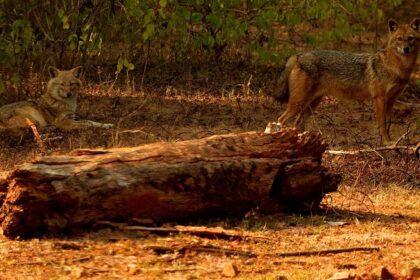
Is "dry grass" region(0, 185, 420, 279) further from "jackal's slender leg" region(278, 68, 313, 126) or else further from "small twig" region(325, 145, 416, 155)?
"jackal's slender leg" region(278, 68, 313, 126)

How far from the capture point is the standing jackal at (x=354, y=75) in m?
12.2

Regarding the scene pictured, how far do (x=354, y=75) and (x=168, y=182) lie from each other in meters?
6.45

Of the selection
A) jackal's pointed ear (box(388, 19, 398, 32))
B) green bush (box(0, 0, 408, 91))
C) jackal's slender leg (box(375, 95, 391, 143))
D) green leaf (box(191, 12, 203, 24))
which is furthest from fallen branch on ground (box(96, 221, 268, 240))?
green leaf (box(191, 12, 203, 24))

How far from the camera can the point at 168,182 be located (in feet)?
21.6

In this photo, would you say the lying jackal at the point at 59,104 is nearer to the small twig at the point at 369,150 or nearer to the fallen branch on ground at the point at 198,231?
the small twig at the point at 369,150

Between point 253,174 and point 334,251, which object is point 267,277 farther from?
point 253,174

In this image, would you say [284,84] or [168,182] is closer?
[168,182]

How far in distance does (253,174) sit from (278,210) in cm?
50

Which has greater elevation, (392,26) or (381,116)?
(392,26)

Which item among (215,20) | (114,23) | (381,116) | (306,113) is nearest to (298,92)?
(306,113)

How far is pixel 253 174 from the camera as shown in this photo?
690cm

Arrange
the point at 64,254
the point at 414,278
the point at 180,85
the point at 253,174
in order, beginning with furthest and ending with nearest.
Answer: the point at 180,85 < the point at 253,174 < the point at 64,254 < the point at 414,278

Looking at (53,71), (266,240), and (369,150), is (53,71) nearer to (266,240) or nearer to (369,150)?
(369,150)

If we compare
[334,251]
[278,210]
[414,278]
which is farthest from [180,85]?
[414,278]
